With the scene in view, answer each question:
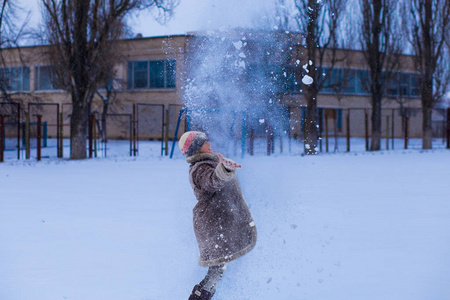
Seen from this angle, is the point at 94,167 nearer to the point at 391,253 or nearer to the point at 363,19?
the point at 391,253

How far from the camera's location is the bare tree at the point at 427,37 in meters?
22.8

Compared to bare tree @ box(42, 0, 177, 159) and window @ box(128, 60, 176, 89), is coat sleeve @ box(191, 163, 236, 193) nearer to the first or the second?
bare tree @ box(42, 0, 177, 159)

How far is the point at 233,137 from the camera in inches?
688

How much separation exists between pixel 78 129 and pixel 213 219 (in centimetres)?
1443

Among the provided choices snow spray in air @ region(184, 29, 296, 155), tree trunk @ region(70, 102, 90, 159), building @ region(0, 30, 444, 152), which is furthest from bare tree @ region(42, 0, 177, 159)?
snow spray in air @ region(184, 29, 296, 155)

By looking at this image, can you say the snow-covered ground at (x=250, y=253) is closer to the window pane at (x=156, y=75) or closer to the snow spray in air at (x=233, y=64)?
the snow spray in air at (x=233, y=64)

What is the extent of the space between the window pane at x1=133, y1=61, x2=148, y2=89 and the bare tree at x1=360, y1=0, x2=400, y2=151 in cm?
1356

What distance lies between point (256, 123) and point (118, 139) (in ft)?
40.7

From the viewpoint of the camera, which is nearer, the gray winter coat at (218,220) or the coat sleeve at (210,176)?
the coat sleeve at (210,176)

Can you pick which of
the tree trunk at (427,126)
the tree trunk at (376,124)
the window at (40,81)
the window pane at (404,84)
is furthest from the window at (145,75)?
the window pane at (404,84)

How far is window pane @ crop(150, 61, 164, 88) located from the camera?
30.6 meters

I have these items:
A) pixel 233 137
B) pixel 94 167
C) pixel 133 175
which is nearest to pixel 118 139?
pixel 233 137

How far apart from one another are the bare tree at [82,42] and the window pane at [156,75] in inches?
546

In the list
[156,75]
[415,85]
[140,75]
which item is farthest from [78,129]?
[415,85]
